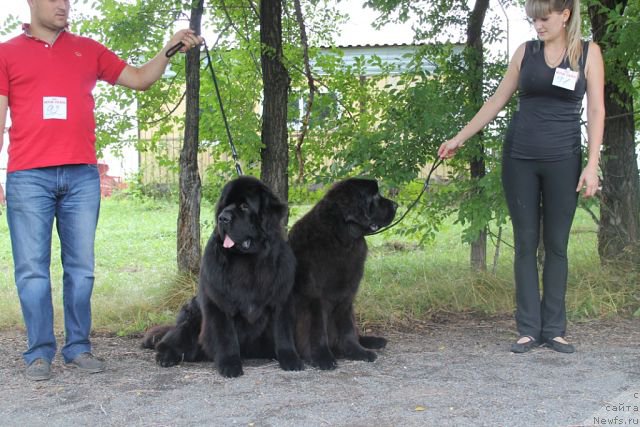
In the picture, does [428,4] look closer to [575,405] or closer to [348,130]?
[348,130]

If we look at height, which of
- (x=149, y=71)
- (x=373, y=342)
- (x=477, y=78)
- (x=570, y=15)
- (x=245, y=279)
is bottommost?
(x=373, y=342)

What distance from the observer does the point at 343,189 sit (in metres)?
4.49

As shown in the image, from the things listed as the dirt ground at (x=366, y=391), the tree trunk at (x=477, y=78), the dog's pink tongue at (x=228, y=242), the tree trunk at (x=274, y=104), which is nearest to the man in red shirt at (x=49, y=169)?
the dirt ground at (x=366, y=391)

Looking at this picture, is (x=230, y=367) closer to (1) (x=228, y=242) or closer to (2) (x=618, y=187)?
(1) (x=228, y=242)

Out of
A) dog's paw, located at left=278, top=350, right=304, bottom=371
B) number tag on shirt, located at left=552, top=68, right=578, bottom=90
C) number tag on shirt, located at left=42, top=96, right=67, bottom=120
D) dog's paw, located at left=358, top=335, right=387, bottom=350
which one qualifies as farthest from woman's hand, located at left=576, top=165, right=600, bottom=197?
number tag on shirt, located at left=42, top=96, right=67, bottom=120

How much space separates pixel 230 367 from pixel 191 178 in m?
2.46

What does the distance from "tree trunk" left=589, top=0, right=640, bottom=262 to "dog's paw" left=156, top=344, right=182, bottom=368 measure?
4.20 m

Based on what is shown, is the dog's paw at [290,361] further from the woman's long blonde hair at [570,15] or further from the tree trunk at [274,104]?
the woman's long blonde hair at [570,15]

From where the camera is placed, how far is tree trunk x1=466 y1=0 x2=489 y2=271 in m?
6.35

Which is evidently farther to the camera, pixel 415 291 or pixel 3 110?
pixel 415 291

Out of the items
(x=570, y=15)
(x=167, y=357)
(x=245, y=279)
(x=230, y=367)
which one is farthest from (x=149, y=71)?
(x=570, y=15)

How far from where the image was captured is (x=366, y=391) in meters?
3.72

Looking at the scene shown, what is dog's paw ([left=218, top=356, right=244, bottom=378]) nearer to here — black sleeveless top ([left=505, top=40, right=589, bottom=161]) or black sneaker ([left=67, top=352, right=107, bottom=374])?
black sneaker ([left=67, top=352, right=107, bottom=374])

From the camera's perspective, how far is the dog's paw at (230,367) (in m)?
4.04
